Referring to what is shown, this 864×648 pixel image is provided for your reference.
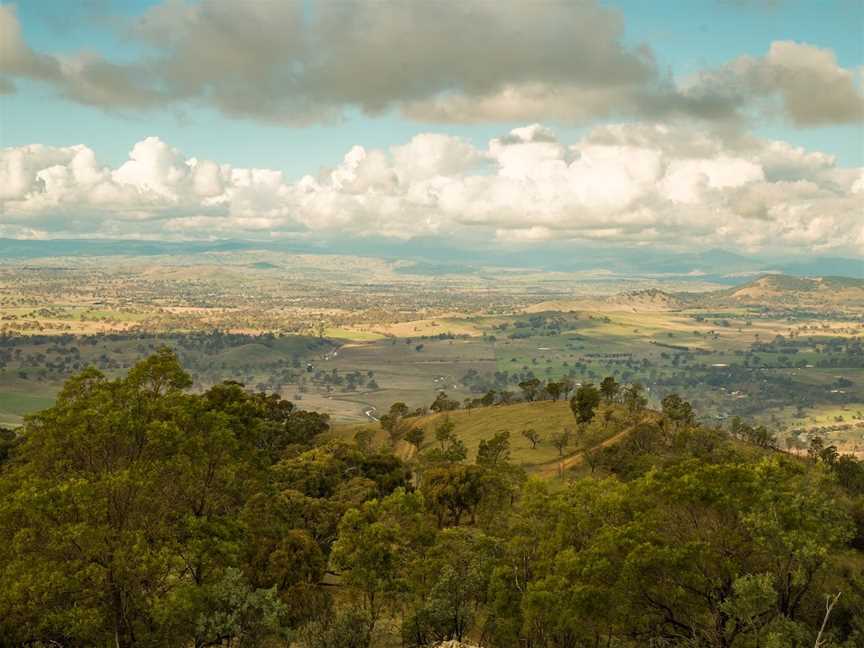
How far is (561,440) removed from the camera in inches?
5832

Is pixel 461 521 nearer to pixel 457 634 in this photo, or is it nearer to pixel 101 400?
pixel 457 634

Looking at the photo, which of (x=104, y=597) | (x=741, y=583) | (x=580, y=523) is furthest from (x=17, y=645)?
(x=741, y=583)

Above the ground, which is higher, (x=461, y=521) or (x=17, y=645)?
(x=17, y=645)

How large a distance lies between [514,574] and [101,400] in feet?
100

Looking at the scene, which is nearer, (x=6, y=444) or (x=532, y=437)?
(x=6, y=444)

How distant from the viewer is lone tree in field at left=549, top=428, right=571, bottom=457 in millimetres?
146450

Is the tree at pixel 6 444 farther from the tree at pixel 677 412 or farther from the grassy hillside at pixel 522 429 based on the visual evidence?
the tree at pixel 677 412

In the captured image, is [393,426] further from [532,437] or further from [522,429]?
[532,437]

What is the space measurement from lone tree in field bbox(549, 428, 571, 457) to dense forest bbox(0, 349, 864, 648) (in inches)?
3595

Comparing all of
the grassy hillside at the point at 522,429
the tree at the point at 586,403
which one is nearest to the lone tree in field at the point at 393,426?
the grassy hillside at the point at 522,429

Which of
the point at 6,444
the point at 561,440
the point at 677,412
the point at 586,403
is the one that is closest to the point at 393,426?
the point at 561,440

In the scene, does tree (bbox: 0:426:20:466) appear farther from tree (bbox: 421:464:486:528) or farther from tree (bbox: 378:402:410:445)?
tree (bbox: 378:402:410:445)

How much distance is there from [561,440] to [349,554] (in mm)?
102390

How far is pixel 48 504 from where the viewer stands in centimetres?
3303
